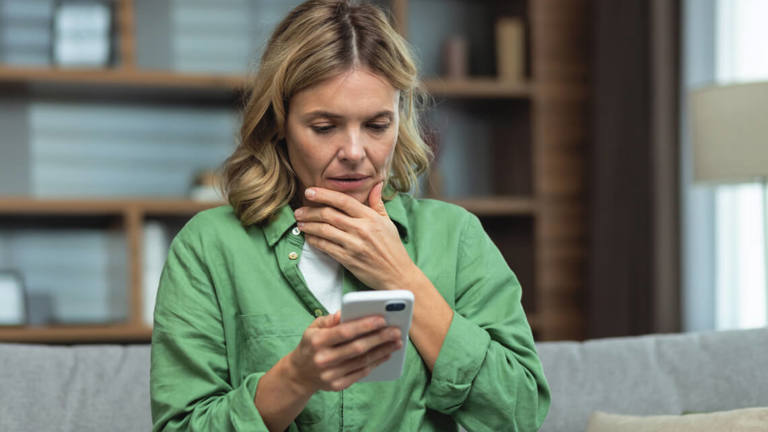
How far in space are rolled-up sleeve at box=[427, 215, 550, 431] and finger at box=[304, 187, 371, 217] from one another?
17 cm

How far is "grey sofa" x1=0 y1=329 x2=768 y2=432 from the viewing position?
1.42m

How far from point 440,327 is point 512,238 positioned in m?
2.37

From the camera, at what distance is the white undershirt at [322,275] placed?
1.19 meters

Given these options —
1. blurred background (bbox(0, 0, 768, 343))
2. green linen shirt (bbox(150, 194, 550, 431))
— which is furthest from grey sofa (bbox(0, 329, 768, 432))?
blurred background (bbox(0, 0, 768, 343))

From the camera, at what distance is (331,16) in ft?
3.91

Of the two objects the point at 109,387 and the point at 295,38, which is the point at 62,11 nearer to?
the point at 109,387

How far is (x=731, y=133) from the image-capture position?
2252mm

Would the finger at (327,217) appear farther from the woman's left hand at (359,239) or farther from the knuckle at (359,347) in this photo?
the knuckle at (359,347)

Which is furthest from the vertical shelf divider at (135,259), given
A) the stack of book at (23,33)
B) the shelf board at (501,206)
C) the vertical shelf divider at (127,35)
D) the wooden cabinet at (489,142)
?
the shelf board at (501,206)

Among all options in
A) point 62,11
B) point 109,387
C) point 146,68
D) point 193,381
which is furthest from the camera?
point 146,68

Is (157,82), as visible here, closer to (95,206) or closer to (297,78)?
(95,206)

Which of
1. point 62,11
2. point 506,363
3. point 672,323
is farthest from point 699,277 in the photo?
point 62,11

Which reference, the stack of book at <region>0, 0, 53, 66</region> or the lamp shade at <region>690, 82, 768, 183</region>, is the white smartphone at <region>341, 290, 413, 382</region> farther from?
the stack of book at <region>0, 0, 53, 66</region>

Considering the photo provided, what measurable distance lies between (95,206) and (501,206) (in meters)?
1.41
